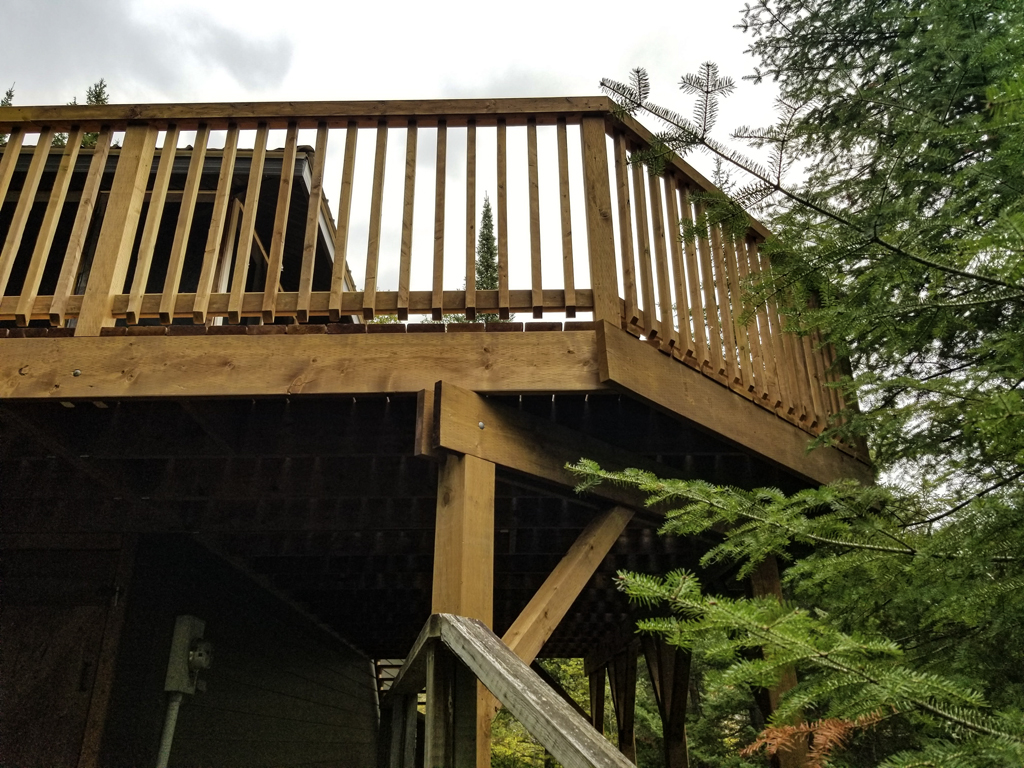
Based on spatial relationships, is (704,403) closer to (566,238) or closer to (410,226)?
(566,238)

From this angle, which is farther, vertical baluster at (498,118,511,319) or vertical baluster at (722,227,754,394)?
vertical baluster at (722,227,754,394)

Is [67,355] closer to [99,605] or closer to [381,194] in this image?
[381,194]

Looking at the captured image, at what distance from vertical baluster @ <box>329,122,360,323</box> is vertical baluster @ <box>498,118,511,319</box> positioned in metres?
0.39

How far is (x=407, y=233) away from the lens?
10.4ft

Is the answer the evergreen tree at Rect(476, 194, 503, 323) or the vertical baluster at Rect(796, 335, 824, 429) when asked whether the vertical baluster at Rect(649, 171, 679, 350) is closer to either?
the vertical baluster at Rect(796, 335, 824, 429)

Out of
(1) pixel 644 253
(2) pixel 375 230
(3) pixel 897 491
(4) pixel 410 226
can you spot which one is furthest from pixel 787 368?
(2) pixel 375 230

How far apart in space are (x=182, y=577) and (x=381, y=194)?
3.03m

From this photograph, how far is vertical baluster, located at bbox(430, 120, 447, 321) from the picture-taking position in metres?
3.03

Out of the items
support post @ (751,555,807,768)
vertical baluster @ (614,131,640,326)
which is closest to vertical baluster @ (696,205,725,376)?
vertical baluster @ (614,131,640,326)

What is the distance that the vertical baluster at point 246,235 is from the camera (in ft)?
10.1

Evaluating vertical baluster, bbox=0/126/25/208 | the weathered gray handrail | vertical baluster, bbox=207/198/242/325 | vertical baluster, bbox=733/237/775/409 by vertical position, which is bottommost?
the weathered gray handrail

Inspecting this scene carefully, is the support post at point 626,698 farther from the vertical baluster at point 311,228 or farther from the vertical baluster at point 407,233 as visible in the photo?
the vertical baluster at point 311,228

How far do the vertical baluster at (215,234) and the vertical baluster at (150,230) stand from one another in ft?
0.71

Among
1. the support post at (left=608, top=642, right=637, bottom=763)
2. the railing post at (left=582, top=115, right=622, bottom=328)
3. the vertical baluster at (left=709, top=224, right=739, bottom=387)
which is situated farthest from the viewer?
the support post at (left=608, top=642, right=637, bottom=763)
